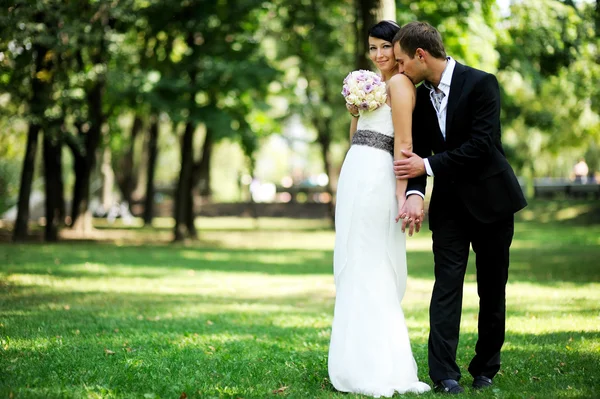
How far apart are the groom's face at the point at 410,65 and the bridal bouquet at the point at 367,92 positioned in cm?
20

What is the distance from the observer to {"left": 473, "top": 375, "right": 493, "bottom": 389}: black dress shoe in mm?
5379

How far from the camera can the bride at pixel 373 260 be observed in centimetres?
520

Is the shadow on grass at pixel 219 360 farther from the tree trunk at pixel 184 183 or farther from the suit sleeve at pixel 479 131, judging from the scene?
the tree trunk at pixel 184 183

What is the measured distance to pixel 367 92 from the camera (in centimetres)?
535

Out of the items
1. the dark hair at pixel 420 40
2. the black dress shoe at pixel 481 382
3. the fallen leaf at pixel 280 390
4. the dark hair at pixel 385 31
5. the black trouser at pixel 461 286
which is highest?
the dark hair at pixel 385 31

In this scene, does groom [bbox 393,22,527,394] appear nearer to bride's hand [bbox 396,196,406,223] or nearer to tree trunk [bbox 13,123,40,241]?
bride's hand [bbox 396,196,406,223]

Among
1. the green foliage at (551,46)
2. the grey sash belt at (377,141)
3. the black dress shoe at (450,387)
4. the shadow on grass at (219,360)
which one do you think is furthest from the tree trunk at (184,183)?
the black dress shoe at (450,387)

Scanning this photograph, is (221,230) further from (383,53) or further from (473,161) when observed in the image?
(473,161)

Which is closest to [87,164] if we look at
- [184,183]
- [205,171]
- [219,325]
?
[184,183]

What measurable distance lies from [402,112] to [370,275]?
1231 mm

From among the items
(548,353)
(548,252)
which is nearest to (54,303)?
(548,353)

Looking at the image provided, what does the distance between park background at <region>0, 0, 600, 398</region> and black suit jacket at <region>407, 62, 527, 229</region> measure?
1.37m

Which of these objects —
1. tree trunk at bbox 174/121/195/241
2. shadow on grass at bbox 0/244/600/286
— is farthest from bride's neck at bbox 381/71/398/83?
tree trunk at bbox 174/121/195/241

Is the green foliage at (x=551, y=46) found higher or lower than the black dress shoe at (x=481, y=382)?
higher
